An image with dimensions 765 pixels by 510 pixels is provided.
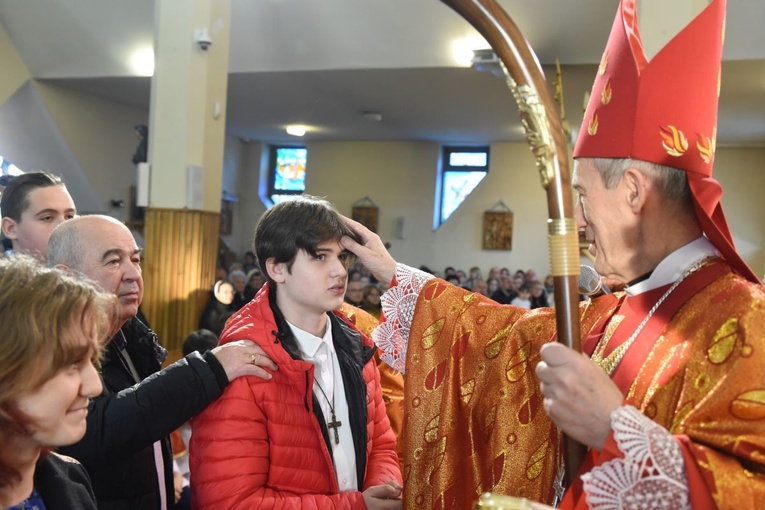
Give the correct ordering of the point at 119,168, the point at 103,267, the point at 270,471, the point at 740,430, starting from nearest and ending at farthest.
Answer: the point at 740,430 → the point at 270,471 → the point at 103,267 → the point at 119,168

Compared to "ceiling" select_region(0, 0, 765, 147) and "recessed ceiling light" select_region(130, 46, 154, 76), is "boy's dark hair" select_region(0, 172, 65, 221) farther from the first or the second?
"recessed ceiling light" select_region(130, 46, 154, 76)

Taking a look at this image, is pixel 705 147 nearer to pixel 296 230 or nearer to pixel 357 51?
pixel 296 230

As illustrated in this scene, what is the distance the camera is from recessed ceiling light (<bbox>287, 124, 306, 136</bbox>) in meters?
14.2

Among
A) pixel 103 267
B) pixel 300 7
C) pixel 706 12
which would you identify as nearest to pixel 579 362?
pixel 706 12

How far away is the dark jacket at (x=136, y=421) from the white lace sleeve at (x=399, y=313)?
476mm

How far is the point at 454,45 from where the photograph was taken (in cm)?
881

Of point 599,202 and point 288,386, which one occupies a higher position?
point 599,202

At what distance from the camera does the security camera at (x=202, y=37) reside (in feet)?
23.0

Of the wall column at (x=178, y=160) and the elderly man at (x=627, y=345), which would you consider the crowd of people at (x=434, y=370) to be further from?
the wall column at (x=178, y=160)

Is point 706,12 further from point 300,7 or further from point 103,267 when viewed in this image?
point 300,7

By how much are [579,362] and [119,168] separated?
12.6 meters

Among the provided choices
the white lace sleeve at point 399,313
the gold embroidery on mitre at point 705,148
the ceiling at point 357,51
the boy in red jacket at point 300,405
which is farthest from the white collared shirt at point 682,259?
the ceiling at point 357,51

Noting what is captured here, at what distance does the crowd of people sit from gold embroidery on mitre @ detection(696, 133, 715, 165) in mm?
14

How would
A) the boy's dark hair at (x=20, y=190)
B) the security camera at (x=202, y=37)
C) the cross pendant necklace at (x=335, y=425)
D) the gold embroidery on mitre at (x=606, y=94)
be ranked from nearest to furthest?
the gold embroidery on mitre at (x=606, y=94) < the cross pendant necklace at (x=335, y=425) < the boy's dark hair at (x=20, y=190) < the security camera at (x=202, y=37)
